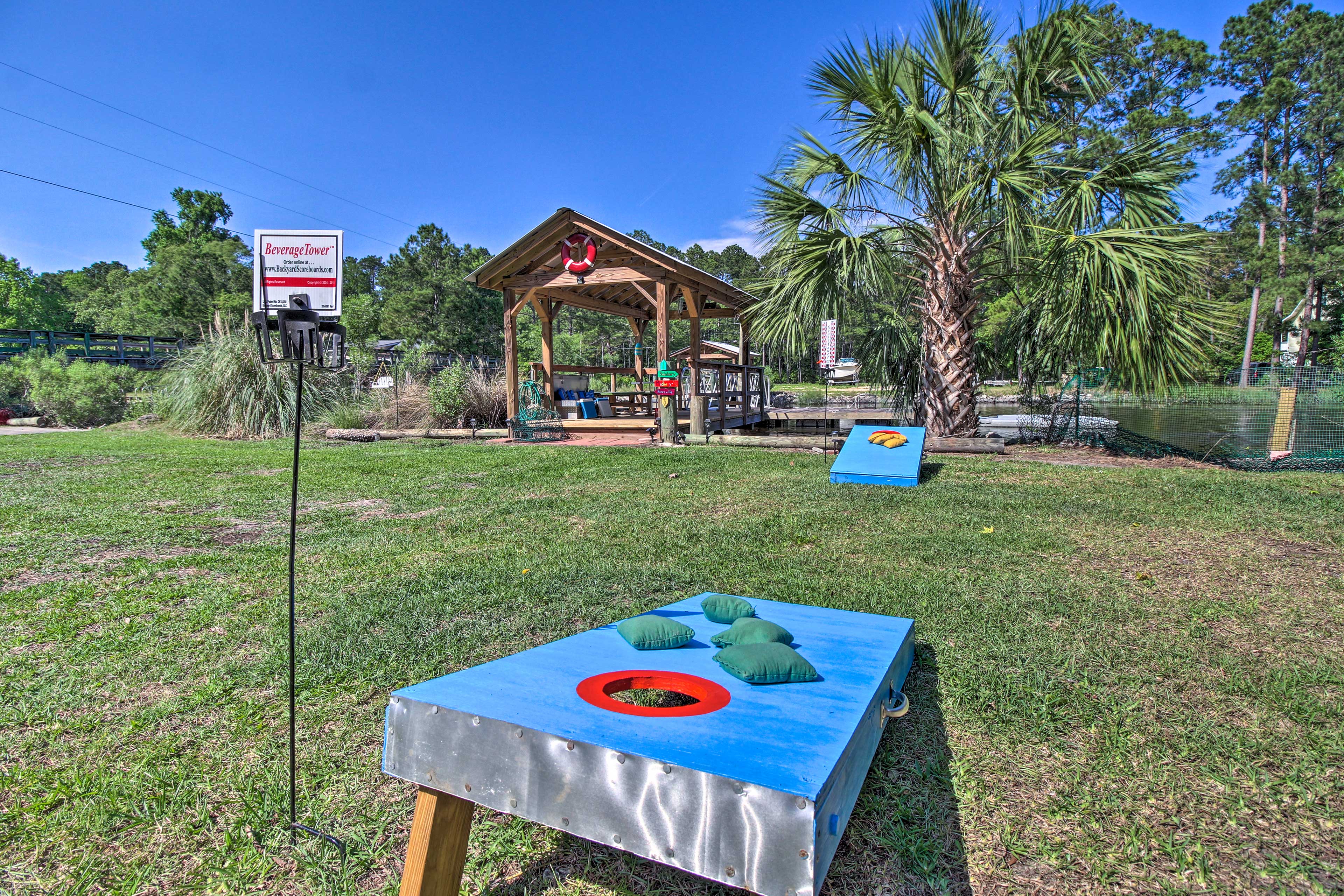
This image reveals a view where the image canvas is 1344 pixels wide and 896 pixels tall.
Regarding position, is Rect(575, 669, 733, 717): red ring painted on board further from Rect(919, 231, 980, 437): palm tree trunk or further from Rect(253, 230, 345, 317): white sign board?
Rect(919, 231, 980, 437): palm tree trunk

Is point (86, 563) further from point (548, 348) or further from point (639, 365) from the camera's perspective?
point (639, 365)

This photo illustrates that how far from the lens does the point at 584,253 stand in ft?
39.8

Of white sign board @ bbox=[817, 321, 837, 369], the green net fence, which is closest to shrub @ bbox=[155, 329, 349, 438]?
white sign board @ bbox=[817, 321, 837, 369]

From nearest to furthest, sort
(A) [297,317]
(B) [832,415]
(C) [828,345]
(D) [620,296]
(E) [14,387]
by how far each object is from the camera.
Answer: (A) [297,317], (C) [828,345], (D) [620,296], (E) [14,387], (B) [832,415]

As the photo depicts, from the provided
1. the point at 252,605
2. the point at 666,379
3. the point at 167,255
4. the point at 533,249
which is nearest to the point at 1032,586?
the point at 252,605

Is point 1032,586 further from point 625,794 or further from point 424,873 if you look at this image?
point 424,873

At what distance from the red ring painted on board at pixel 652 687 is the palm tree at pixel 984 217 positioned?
7.44 metres

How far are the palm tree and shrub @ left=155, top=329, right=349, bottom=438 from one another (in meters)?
10.1

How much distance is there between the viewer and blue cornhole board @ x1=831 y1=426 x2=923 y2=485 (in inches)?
269

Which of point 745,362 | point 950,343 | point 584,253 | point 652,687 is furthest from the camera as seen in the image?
point 745,362

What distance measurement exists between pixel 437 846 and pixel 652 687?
628 mm

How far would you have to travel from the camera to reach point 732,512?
5.80 m

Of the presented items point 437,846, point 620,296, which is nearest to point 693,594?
point 437,846

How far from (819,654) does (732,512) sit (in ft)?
12.1
